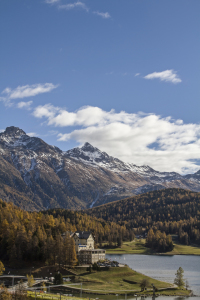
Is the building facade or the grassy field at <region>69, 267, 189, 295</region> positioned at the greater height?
the building facade

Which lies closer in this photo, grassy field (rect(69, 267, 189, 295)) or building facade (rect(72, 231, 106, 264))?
grassy field (rect(69, 267, 189, 295))

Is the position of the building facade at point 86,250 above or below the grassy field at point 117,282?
above

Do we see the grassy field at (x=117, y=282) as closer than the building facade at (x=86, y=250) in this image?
Yes

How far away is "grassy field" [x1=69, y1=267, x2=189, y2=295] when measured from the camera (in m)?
114

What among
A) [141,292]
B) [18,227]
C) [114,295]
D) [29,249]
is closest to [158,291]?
[141,292]

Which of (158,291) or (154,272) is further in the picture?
(154,272)

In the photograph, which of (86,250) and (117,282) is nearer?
(117,282)

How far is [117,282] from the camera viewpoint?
123 m

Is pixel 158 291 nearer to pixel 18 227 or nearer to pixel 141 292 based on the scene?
pixel 141 292

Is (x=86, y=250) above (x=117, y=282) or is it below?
above

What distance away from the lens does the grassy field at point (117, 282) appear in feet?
373

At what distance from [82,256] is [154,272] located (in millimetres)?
32242

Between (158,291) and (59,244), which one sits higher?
(59,244)

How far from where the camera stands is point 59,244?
13638 centimetres
